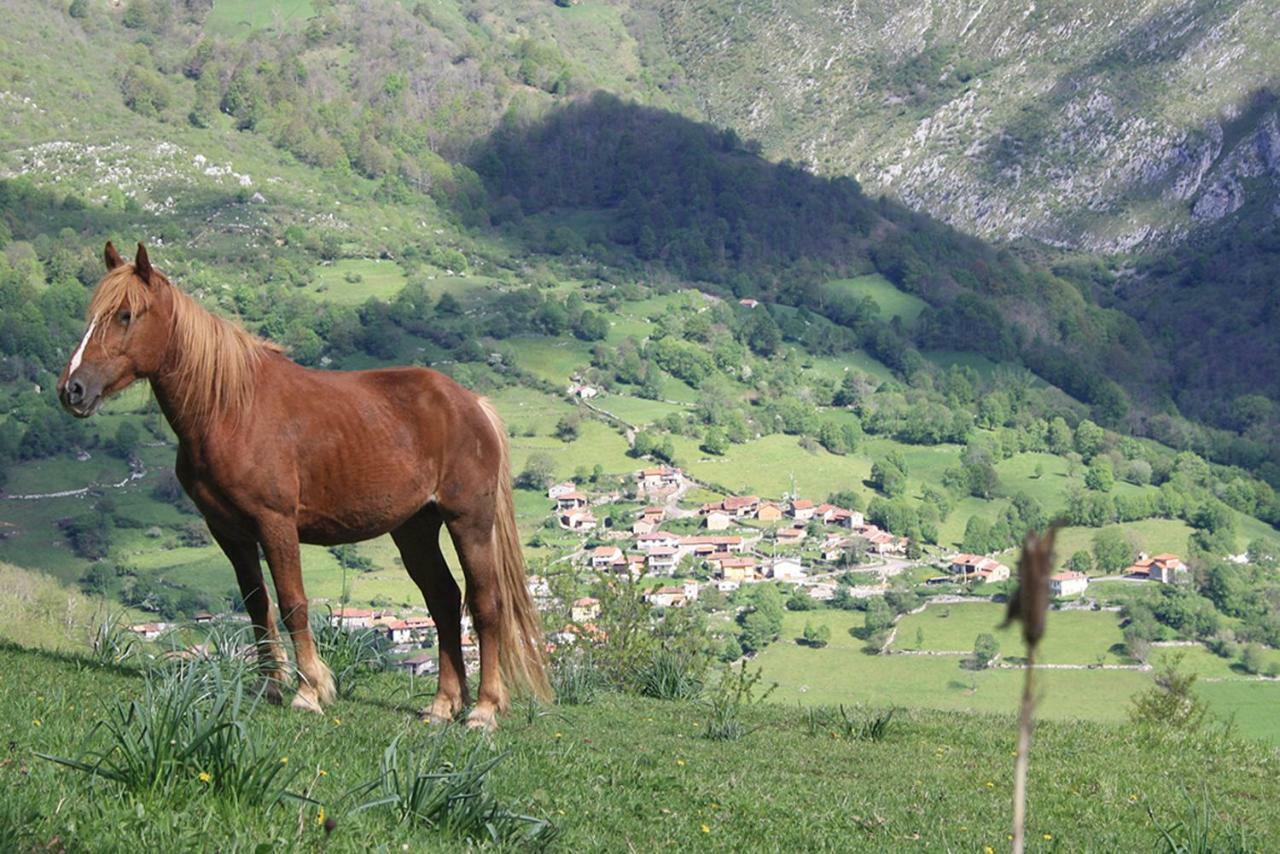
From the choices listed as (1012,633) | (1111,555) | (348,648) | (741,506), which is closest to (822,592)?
(741,506)

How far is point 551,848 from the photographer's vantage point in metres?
5.64

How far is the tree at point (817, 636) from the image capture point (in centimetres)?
9444

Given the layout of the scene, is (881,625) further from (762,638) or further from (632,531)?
(632,531)

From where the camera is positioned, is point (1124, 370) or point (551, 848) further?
point (1124, 370)

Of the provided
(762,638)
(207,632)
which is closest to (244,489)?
(207,632)

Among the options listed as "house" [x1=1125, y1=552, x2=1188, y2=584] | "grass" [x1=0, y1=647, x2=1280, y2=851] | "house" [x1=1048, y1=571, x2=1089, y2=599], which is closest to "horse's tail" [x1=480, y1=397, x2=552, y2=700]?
"grass" [x1=0, y1=647, x2=1280, y2=851]

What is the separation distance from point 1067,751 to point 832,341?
17831 centimetres

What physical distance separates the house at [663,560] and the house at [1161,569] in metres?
38.2

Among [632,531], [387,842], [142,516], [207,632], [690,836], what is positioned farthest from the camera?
[632,531]

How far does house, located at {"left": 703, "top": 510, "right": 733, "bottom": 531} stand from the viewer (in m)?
123

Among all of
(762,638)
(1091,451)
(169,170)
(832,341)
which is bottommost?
(762,638)

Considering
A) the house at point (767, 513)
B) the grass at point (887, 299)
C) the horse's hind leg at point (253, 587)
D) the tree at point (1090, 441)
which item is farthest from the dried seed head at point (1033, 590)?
the grass at point (887, 299)

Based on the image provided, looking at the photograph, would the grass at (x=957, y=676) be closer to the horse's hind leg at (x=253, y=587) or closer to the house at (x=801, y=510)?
the house at (x=801, y=510)

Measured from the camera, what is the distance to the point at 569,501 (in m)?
121
